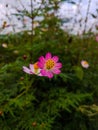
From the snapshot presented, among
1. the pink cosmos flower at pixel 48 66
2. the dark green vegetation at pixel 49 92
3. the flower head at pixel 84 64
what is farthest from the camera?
the flower head at pixel 84 64

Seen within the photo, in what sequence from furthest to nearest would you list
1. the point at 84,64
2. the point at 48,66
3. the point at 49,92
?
the point at 84,64, the point at 49,92, the point at 48,66

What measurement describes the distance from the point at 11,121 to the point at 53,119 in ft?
0.81

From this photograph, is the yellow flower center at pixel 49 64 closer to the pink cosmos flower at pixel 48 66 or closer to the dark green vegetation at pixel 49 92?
the pink cosmos flower at pixel 48 66

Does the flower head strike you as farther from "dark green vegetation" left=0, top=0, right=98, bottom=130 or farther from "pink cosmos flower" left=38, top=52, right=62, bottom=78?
"pink cosmos flower" left=38, top=52, right=62, bottom=78

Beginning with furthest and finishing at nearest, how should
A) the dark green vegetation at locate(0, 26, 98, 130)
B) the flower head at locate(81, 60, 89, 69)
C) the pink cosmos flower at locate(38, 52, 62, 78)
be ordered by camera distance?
the flower head at locate(81, 60, 89, 69) < the dark green vegetation at locate(0, 26, 98, 130) < the pink cosmos flower at locate(38, 52, 62, 78)

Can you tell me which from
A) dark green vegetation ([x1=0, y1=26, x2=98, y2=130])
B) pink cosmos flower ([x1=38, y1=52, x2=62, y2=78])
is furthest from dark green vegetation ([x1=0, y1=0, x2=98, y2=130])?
pink cosmos flower ([x1=38, y1=52, x2=62, y2=78])

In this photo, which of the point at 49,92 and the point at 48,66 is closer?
the point at 48,66

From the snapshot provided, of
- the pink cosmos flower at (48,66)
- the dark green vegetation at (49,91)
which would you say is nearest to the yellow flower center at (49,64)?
the pink cosmos flower at (48,66)

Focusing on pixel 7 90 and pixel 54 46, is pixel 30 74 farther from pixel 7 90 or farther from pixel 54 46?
pixel 54 46

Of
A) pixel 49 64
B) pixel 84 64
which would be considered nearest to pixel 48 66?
pixel 49 64

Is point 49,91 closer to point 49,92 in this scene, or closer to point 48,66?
point 49,92

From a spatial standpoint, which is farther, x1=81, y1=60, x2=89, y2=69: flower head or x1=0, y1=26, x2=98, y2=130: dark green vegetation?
x1=81, y1=60, x2=89, y2=69: flower head

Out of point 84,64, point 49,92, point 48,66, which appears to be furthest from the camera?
point 84,64

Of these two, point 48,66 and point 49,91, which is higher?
point 48,66
